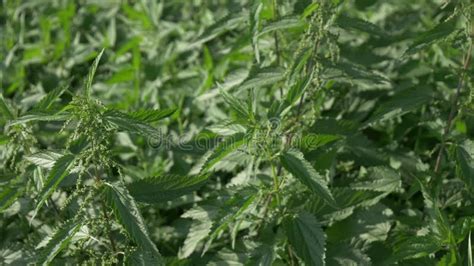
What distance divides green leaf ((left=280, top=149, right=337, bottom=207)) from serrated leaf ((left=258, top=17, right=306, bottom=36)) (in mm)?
548

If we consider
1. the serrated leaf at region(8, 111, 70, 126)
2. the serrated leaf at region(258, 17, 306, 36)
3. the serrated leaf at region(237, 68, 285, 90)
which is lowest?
the serrated leaf at region(237, 68, 285, 90)

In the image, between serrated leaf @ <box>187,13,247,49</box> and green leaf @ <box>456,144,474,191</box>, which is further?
serrated leaf @ <box>187,13,247,49</box>

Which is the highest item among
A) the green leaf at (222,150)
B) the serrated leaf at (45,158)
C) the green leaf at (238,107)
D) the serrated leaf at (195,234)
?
the green leaf at (238,107)

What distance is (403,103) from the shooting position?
8.68 feet

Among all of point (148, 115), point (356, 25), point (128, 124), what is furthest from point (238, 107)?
point (356, 25)

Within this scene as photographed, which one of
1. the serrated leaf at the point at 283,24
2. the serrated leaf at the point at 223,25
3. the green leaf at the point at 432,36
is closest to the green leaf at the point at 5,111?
the serrated leaf at the point at 223,25

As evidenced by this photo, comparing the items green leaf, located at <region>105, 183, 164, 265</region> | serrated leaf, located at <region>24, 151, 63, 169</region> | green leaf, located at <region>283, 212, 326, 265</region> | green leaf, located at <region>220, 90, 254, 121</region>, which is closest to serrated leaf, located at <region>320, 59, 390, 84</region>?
green leaf, located at <region>220, 90, 254, 121</region>

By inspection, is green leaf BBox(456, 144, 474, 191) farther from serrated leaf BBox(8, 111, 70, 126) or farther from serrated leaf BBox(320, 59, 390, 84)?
serrated leaf BBox(8, 111, 70, 126)

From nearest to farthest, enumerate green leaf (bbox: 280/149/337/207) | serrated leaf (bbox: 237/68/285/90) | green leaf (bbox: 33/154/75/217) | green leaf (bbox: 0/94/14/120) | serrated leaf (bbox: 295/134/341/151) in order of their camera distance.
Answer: green leaf (bbox: 33/154/75/217) → green leaf (bbox: 280/149/337/207) → green leaf (bbox: 0/94/14/120) → serrated leaf (bbox: 295/134/341/151) → serrated leaf (bbox: 237/68/285/90)

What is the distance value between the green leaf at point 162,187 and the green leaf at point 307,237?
384 millimetres

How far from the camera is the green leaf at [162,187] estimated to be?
2293 millimetres

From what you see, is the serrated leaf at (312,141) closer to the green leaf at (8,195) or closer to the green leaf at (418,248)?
the green leaf at (418,248)

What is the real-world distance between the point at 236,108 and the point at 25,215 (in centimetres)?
110

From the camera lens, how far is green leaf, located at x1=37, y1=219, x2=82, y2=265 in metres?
2.04
